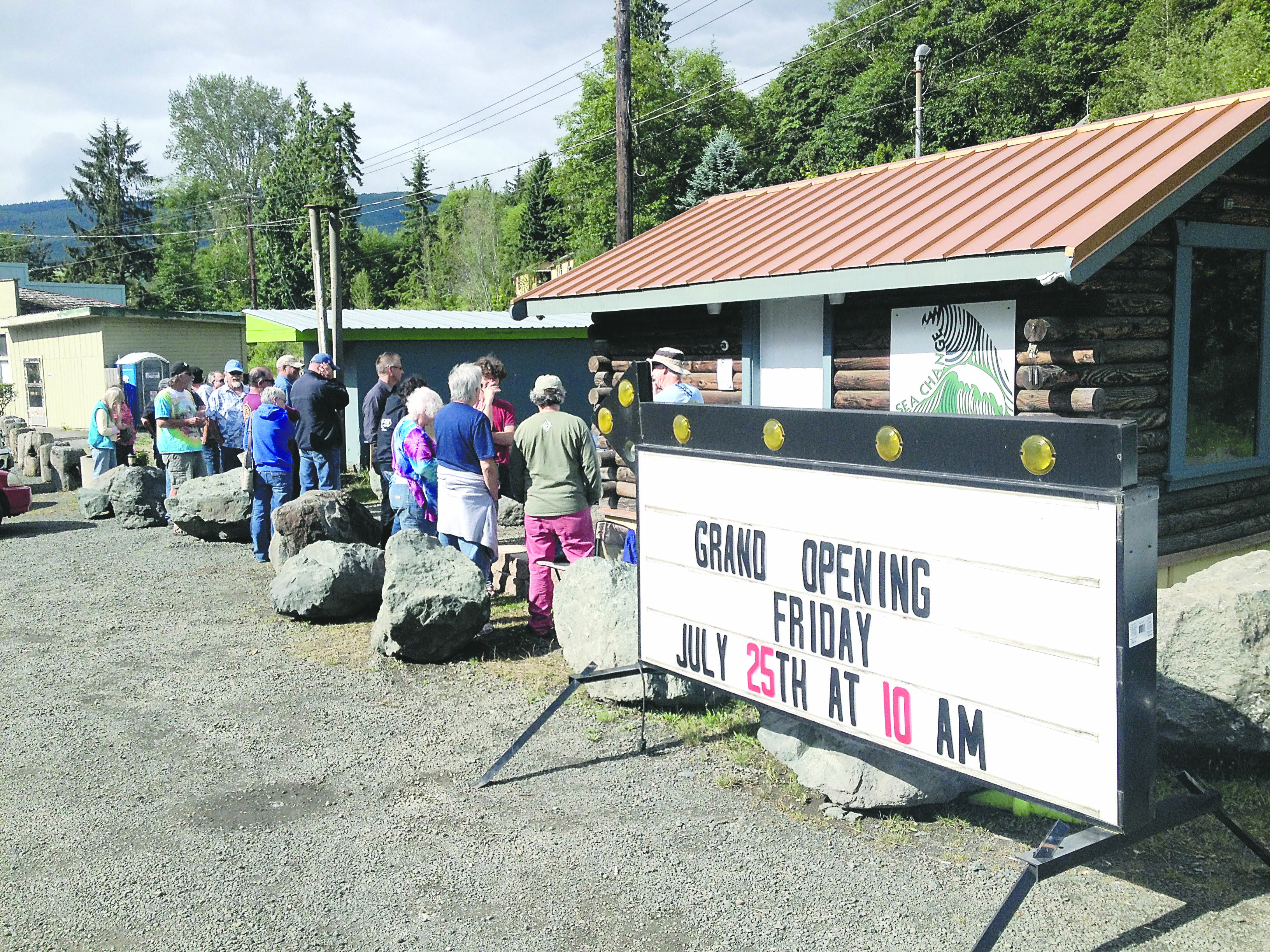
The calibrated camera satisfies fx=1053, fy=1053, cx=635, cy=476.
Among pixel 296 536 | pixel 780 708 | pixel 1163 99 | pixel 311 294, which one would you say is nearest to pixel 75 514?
pixel 296 536

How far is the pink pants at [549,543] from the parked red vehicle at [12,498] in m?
9.02

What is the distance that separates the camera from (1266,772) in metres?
4.40

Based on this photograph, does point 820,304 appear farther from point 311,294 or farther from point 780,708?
point 311,294

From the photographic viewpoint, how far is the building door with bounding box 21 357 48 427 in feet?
104

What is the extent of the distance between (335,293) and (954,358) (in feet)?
35.7

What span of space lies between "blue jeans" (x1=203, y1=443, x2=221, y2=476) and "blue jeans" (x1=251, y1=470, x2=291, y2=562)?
275cm

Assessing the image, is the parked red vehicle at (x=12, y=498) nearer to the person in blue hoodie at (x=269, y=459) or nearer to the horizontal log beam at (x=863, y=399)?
the person in blue hoodie at (x=269, y=459)

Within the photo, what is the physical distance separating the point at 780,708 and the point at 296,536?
234 inches

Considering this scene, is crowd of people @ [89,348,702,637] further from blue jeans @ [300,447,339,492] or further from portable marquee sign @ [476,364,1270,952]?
portable marquee sign @ [476,364,1270,952]

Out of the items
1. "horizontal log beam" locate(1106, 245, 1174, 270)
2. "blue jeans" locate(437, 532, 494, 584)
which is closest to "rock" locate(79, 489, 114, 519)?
"blue jeans" locate(437, 532, 494, 584)

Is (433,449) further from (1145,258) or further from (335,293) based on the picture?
(335,293)

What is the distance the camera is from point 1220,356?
744 centimetres

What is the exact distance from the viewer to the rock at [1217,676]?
14.0 ft

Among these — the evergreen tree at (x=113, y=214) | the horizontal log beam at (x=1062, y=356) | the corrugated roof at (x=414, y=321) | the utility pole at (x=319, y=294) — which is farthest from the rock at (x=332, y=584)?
the evergreen tree at (x=113, y=214)
